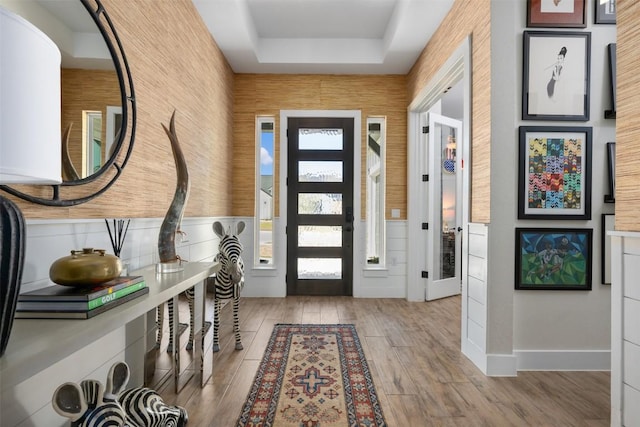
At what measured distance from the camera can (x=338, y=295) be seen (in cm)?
442

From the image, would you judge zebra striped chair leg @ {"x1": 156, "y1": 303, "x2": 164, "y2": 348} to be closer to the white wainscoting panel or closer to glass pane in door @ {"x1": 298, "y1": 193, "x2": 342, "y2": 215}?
the white wainscoting panel

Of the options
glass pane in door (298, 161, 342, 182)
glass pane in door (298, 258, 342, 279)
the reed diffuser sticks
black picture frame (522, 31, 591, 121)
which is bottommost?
glass pane in door (298, 258, 342, 279)

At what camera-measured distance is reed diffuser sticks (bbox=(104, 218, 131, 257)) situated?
1.70 metres

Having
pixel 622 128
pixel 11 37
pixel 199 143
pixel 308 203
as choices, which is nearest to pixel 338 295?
pixel 308 203

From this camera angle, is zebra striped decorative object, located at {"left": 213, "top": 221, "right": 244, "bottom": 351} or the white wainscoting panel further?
zebra striped decorative object, located at {"left": 213, "top": 221, "right": 244, "bottom": 351}

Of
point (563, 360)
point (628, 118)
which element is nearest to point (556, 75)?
point (628, 118)

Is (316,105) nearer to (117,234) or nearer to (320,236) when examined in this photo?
(320,236)

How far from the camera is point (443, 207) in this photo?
14.7 feet

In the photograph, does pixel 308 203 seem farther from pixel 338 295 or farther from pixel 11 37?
pixel 11 37

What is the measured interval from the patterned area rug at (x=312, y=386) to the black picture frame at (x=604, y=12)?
2.81m

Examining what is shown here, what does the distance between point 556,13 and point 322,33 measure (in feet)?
7.61

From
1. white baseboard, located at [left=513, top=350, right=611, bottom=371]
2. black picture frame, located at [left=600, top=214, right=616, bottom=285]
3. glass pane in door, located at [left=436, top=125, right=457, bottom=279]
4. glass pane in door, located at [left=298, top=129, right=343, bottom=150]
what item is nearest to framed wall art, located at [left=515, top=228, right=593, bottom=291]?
black picture frame, located at [left=600, top=214, right=616, bottom=285]

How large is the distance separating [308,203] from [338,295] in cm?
122

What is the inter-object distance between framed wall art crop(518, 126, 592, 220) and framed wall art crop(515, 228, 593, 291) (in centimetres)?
12
